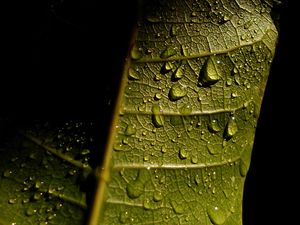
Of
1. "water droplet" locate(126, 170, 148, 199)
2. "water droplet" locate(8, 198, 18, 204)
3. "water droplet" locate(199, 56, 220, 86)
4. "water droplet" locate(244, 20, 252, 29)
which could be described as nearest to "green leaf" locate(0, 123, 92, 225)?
"water droplet" locate(8, 198, 18, 204)

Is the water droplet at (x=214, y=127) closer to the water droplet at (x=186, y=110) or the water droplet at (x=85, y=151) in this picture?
the water droplet at (x=186, y=110)

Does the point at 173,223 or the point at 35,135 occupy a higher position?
the point at 35,135

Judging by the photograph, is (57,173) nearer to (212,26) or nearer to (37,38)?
(37,38)

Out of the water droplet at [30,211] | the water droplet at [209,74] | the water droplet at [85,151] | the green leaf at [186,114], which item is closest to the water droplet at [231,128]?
the green leaf at [186,114]

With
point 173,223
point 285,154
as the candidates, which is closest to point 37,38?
point 173,223

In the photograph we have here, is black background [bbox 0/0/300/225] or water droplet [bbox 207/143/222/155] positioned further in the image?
water droplet [bbox 207/143/222/155]

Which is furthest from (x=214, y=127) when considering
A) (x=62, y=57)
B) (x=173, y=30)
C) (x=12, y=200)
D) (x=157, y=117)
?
(x=12, y=200)

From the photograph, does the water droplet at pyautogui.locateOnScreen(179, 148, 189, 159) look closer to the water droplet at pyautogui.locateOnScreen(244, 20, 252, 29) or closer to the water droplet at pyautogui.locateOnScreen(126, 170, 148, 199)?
the water droplet at pyautogui.locateOnScreen(126, 170, 148, 199)
